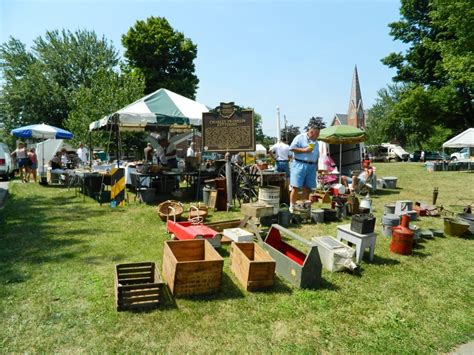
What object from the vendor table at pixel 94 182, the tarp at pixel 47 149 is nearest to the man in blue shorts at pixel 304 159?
the vendor table at pixel 94 182

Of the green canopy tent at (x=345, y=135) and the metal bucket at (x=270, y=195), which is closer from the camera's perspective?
Answer: the metal bucket at (x=270, y=195)

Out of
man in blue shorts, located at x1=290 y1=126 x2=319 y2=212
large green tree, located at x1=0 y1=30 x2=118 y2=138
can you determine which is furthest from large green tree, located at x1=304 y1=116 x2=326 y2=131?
large green tree, located at x1=0 y1=30 x2=118 y2=138

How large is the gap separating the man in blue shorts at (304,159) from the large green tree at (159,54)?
2536 centimetres

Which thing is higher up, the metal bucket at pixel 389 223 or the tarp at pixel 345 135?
the tarp at pixel 345 135

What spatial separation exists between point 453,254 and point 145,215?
590cm

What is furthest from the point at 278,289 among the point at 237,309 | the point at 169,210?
the point at 169,210

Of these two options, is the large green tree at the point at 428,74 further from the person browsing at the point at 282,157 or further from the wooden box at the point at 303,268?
the wooden box at the point at 303,268

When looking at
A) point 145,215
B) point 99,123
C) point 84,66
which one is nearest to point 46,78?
point 84,66

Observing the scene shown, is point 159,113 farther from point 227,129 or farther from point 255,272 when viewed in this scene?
point 255,272

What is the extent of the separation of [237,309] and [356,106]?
50.2 metres

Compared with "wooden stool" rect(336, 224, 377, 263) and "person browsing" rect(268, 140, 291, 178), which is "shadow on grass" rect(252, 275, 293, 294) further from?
"person browsing" rect(268, 140, 291, 178)

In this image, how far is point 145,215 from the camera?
24.3ft

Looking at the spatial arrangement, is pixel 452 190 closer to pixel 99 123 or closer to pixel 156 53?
pixel 99 123

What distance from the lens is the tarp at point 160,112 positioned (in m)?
9.09
